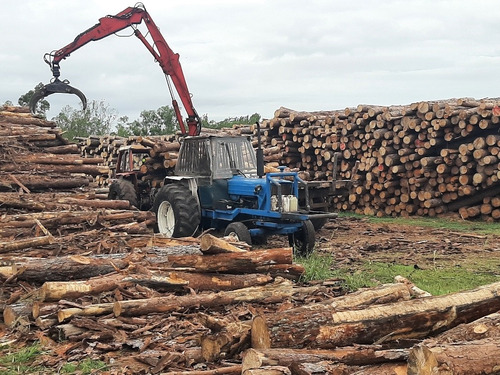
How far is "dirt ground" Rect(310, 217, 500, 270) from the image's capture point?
1074 centimetres

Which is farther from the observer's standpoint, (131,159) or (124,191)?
(131,159)

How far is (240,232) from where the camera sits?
11.0 meters

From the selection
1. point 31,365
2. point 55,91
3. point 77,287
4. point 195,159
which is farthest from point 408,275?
point 55,91

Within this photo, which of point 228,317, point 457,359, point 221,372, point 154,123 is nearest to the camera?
point 457,359

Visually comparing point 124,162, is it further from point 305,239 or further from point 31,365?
point 31,365

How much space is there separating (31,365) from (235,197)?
7.26 meters

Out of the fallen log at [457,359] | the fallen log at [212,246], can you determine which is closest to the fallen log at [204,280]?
the fallen log at [212,246]

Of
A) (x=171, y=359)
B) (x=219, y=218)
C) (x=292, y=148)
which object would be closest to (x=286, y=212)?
(x=219, y=218)

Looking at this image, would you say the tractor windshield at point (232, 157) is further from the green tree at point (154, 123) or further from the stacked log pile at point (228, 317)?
the green tree at point (154, 123)

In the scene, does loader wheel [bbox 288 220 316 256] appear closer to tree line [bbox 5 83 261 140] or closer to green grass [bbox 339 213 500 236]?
green grass [bbox 339 213 500 236]

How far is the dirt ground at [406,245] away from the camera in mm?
10736

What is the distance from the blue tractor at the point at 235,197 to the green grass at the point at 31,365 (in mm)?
5891

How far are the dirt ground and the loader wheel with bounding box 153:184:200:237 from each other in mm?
2525

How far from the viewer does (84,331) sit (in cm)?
569
